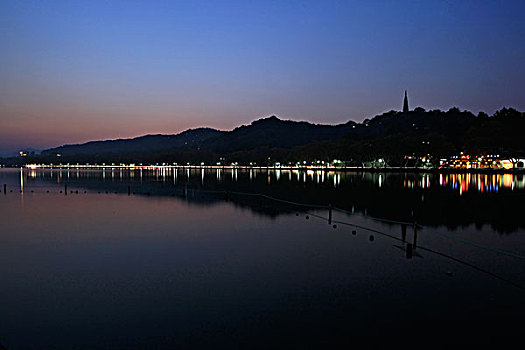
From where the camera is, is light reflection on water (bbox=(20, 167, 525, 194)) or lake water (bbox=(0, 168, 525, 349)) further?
light reflection on water (bbox=(20, 167, 525, 194))

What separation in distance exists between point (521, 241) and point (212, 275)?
1559 centimetres

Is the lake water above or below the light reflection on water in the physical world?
below

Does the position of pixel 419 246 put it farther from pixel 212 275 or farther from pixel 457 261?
pixel 212 275

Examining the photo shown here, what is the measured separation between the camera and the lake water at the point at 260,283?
1020 cm

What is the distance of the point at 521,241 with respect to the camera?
20.5 meters

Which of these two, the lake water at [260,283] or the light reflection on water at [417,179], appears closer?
the lake water at [260,283]

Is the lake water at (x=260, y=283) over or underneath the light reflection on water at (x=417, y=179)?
underneath

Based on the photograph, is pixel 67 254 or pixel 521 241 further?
pixel 521 241

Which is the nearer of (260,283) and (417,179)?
(260,283)

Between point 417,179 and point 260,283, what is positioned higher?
point 417,179

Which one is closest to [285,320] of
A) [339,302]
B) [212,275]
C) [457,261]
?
[339,302]

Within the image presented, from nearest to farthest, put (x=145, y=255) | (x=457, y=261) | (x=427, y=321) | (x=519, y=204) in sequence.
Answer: (x=427, y=321), (x=457, y=261), (x=145, y=255), (x=519, y=204)

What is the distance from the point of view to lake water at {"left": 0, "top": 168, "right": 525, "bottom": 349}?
10195 mm

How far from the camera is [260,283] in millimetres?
14086
